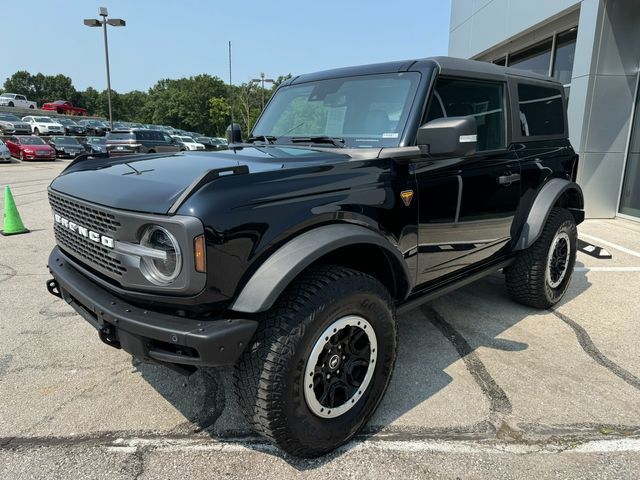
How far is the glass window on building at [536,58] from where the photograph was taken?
10696 mm

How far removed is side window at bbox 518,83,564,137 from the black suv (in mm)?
239

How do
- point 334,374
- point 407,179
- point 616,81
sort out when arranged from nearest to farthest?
point 334,374, point 407,179, point 616,81

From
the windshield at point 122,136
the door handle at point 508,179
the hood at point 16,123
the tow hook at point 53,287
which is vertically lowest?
the tow hook at point 53,287

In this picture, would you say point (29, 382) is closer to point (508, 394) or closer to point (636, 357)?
point (508, 394)

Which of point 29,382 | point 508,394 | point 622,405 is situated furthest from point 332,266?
point 29,382

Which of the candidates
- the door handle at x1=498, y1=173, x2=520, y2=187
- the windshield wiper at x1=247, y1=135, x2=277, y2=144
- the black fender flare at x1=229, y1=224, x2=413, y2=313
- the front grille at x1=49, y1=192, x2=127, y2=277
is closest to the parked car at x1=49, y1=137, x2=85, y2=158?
the windshield wiper at x1=247, y1=135, x2=277, y2=144

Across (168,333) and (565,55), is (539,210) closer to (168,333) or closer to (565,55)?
(168,333)

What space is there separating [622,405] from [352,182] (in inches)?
83.3

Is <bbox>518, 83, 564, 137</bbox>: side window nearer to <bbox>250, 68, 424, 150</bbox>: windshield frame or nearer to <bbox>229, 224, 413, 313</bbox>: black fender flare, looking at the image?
<bbox>250, 68, 424, 150</bbox>: windshield frame

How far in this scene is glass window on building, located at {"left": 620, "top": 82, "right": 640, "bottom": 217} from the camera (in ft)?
28.5

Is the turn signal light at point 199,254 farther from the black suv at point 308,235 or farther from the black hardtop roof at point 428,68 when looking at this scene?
the black hardtop roof at point 428,68

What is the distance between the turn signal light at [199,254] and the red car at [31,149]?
2768 centimetres

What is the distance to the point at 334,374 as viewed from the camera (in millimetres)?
2299

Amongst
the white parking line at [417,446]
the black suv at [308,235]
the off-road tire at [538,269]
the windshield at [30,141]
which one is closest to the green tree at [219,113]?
the windshield at [30,141]
